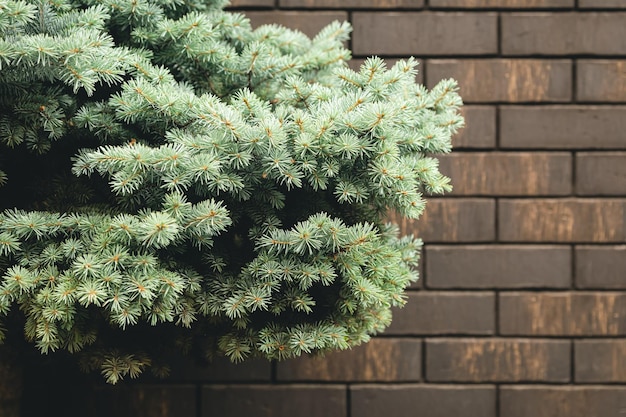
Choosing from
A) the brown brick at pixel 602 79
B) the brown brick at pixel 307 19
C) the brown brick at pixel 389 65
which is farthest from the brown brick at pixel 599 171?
the brown brick at pixel 307 19

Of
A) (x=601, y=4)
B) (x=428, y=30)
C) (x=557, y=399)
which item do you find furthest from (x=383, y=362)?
(x=601, y=4)

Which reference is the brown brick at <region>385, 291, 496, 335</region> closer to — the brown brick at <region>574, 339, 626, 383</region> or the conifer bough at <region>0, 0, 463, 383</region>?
the brown brick at <region>574, 339, 626, 383</region>

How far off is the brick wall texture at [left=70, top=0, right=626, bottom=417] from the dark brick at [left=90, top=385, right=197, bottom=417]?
1.06 feet

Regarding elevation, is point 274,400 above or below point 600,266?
below

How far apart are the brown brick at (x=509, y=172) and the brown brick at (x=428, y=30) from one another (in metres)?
0.45

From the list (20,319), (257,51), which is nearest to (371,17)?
(257,51)

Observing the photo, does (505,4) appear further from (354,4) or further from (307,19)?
(307,19)

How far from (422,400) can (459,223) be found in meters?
0.75

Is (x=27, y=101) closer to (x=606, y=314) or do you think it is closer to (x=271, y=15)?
(x=271, y=15)

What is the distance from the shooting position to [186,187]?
1.44 metres

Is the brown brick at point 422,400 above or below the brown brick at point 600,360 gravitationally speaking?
below

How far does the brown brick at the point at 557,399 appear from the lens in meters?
2.56

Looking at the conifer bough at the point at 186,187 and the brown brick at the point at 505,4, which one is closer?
the conifer bough at the point at 186,187

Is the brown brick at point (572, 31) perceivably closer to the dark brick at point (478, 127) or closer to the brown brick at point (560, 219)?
the dark brick at point (478, 127)
